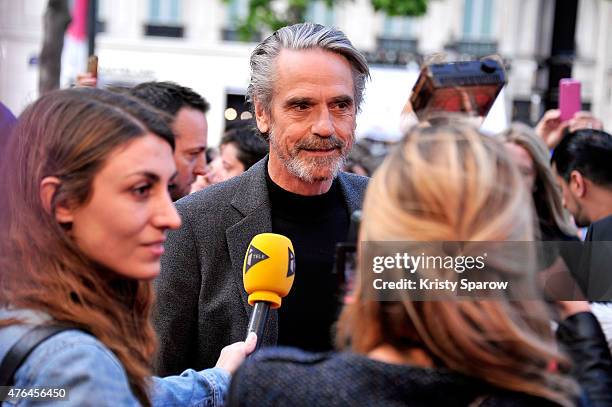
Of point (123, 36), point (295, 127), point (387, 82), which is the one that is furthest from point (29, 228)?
point (123, 36)

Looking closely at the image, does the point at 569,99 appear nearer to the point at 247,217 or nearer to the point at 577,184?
the point at 577,184

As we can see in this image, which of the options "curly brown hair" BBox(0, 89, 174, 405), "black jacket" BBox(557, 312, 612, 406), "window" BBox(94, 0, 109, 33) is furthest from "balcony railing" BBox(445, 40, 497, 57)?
"curly brown hair" BBox(0, 89, 174, 405)

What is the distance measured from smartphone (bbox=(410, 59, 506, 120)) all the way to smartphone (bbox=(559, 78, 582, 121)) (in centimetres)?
308

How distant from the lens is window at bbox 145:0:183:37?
1134 inches

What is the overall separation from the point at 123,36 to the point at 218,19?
9.28 feet

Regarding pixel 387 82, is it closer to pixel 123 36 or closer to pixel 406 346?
pixel 406 346

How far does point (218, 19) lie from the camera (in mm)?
28812

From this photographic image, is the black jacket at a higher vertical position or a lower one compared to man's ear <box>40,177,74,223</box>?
lower

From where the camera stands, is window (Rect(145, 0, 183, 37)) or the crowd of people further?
window (Rect(145, 0, 183, 37))

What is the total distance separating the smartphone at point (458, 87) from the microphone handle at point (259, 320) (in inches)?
26.3

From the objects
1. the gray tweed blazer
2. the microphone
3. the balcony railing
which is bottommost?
the balcony railing

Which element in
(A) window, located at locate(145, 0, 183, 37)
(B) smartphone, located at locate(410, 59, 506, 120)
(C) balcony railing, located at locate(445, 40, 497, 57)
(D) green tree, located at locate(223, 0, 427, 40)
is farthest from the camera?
(C) balcony railing, located at locate(445, 40, 497, 57)

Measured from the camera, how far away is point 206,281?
3182 millimetres

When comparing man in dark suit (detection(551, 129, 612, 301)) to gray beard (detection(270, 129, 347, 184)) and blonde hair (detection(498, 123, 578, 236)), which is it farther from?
gray beard (detection(270, 129, 347, 184))
